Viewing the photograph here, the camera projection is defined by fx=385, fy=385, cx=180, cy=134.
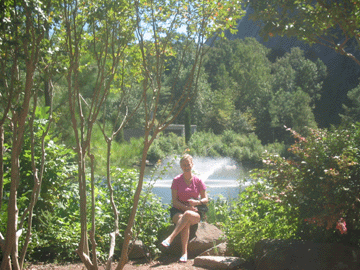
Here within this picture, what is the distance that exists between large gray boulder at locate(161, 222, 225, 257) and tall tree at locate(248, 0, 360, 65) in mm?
2217

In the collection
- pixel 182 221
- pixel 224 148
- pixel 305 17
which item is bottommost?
pixel 224 148

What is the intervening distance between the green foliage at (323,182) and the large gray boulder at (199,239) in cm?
106

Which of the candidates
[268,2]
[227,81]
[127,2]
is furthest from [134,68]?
[227,81]

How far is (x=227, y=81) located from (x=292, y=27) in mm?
48073

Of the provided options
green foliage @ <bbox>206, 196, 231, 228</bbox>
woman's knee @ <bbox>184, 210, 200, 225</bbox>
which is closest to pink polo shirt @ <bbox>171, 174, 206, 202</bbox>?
woman's knee @ <bbox>184, 210, 200, 225</bbox>

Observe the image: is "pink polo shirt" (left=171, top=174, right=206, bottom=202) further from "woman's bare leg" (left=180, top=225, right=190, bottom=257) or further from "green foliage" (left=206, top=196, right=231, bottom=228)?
"green foliage" (left=206, top=196, right=231, bottom=228)

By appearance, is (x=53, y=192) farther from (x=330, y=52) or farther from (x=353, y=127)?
(x=330, y=52)

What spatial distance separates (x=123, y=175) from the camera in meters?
4.55

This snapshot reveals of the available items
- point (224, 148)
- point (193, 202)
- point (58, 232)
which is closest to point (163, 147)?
point (224, 148)

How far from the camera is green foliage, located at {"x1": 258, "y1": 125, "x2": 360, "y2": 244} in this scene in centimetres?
299

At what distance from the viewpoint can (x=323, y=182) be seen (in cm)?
314

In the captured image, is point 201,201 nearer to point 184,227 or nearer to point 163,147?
point 184,227

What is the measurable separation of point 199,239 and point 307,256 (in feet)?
4.87

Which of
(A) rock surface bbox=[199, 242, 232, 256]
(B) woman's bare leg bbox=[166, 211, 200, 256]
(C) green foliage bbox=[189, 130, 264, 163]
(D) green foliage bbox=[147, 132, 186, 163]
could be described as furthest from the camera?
(C) green foliage bbox=[189, 130, 264, 163]
